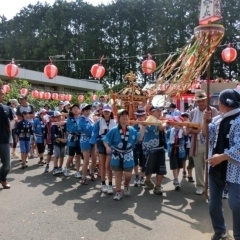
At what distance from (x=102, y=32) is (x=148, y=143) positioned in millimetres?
40566

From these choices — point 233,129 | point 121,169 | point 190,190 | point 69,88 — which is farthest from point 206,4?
point 69,88

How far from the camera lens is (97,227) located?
12.9ft

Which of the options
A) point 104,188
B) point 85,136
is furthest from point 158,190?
point 85,136

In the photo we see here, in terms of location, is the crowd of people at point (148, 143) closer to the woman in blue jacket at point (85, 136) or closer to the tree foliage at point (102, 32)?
the woman in blue jacket at point (85, 136)

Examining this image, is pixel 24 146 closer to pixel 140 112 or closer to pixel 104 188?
pixel 104 188

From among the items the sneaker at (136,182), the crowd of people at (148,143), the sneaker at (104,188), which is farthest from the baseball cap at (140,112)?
the sneaker at (104,188)

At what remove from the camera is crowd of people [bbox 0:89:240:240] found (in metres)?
3.13

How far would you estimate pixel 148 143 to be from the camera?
218 inches

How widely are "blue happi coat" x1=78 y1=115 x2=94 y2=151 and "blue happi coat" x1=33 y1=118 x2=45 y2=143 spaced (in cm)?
233

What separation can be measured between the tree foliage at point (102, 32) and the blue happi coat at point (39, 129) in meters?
29.8

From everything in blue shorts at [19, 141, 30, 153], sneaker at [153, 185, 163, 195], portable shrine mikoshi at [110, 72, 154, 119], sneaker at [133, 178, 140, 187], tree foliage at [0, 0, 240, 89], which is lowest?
sneaker at [133, 178, 140, 187]

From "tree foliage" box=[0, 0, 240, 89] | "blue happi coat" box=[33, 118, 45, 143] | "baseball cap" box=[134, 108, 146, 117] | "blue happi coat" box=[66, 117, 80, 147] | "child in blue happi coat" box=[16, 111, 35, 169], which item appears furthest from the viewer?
"tree foliage" box=[0, 0, 240, 89]

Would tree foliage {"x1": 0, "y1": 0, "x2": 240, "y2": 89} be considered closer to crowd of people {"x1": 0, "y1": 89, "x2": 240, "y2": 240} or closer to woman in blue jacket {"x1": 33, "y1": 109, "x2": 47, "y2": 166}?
woman in blue jacket {"x1": 33, "y1": 109, "x2": 47, "y2": 166}

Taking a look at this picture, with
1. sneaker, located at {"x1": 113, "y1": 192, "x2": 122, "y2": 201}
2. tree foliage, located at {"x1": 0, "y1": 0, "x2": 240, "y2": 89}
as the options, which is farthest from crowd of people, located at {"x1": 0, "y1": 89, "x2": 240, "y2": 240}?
tree foliage, located at {"x1": 0, "y1": 0, "x2": 240, "y2": 89}
